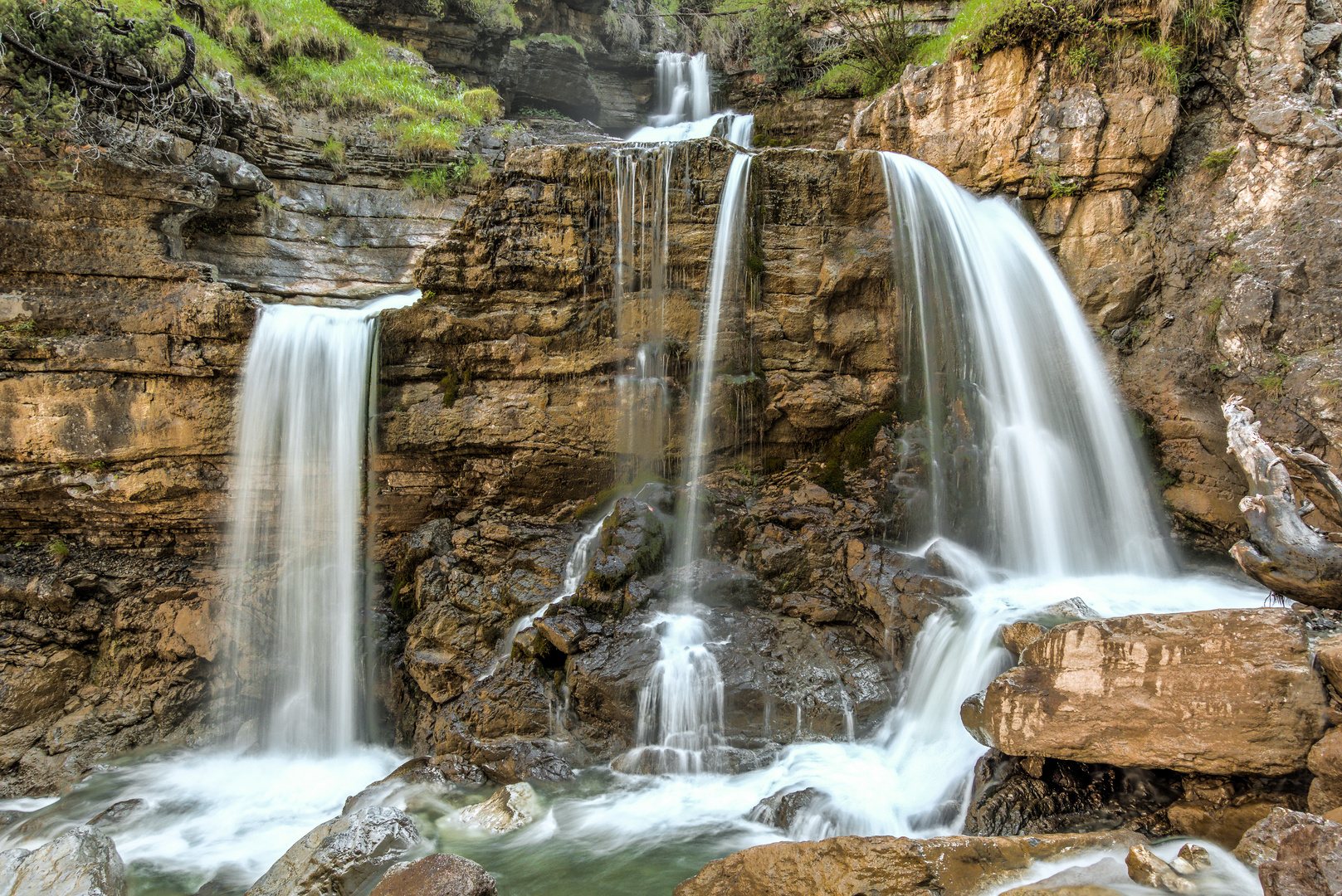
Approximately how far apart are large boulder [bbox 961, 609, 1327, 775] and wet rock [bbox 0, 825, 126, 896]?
20.7 ft

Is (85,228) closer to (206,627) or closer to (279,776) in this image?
(206,627)

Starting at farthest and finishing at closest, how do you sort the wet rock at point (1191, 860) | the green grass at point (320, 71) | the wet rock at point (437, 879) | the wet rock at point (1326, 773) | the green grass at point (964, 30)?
the green grass at point (320, 71), the green grass at point (964, 30), the wet rock at point (437, 879), the wet rock at point (1326, 773), the wet rock at point (1191, 860)

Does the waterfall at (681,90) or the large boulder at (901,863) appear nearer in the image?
the large boulder at (901,863)

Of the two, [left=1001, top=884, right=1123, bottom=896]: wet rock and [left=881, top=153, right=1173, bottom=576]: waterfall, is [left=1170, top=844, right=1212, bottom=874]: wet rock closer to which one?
[left=1001, top=884, right=1123, bottom=896]: wet rock

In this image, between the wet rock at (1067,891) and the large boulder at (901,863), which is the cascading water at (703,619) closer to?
the large boulder at (901,863)

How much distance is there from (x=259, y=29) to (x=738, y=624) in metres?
12.0

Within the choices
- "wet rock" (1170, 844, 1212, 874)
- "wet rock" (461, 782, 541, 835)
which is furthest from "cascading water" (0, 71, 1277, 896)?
"wet rock" (1170, 844, 1212, 874)

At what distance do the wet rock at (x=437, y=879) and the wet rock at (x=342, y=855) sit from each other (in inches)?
20.1

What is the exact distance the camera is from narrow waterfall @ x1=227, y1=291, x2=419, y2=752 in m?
7.79

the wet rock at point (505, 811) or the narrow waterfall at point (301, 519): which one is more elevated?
the narrow waterfall at point (301, 519)

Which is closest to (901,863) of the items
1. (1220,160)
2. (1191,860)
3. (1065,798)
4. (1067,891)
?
(1067,891)

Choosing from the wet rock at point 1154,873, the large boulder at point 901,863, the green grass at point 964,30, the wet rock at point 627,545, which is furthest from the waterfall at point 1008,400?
the wet rock at point 1154,873

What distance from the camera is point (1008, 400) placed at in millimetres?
7738

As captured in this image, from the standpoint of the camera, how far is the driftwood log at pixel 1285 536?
4.04 meters
